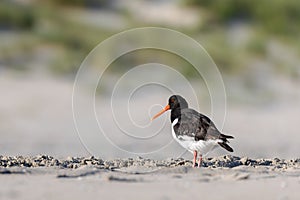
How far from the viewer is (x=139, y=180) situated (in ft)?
29.8

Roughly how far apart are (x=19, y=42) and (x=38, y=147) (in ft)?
17.8

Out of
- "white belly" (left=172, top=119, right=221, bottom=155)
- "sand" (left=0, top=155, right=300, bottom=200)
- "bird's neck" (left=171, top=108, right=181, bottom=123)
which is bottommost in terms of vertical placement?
"sand" (left=0, top=155, right=300, bottom=200)

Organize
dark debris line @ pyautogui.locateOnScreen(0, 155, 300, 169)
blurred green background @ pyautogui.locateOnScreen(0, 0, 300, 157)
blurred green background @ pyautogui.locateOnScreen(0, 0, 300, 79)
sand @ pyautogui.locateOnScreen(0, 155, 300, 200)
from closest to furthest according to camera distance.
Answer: sand @ pyautogui.locateOnScreen(0, 155, 300, 200) < dark debris line @ pyautogui.locateOnScreen(0, 155, 300, 169) < blurred green background @ pyautogui.locateOnScreen(0, 0, 300, 157) < blurred green background @ pyautogui.locateOnScreen(0, 0, 300, 79)

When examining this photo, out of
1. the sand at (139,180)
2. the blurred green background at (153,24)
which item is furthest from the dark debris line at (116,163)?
the blurred green background at (153,24)

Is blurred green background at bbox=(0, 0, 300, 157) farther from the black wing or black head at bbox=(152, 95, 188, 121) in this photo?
the black wing

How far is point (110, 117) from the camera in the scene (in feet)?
59.1

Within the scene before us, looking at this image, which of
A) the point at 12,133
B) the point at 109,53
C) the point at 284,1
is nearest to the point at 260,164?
the point at 12,133

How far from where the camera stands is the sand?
27.4ft

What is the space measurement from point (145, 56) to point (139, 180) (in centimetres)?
1203

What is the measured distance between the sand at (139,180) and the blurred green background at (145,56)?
15.8ft

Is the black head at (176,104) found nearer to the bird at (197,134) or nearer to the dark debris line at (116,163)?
the bird at (197,134)

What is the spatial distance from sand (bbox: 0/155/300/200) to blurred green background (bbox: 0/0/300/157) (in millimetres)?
4806

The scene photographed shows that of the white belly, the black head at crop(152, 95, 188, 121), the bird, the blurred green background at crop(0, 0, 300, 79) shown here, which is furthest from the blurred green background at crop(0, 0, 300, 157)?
the white belly

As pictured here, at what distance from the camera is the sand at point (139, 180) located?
8344mm
